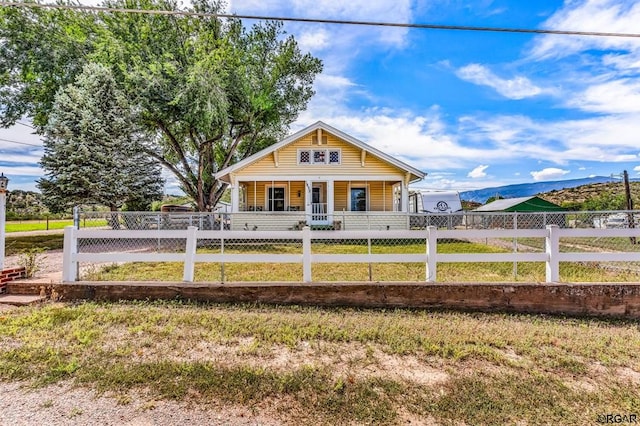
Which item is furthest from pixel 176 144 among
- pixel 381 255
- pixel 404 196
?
pixel 381 255

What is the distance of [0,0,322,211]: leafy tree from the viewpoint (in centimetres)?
1661

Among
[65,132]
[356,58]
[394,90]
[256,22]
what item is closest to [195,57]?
[256,22]

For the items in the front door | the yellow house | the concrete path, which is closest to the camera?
the concrete path

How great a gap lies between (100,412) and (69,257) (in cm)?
411

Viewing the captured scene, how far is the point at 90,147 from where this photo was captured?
15281mm

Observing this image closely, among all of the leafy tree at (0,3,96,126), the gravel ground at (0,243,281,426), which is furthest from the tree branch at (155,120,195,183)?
the gravel ground at (0,243,281,426)

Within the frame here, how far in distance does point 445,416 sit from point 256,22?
928 inches

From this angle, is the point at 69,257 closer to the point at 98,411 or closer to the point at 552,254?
the point at 98,411

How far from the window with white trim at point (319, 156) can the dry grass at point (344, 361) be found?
41.4 ft

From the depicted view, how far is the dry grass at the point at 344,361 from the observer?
8.80ft

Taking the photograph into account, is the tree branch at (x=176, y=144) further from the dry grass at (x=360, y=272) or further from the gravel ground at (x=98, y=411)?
the gravel ground at (x=98, y=411)

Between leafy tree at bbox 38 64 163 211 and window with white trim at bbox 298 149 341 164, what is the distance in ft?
28.1

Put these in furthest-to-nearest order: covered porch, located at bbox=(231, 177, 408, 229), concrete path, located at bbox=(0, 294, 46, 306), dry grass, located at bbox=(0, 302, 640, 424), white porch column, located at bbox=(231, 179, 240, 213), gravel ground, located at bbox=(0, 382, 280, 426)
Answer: covered porch, located at bbox=(231, 177, 408, 229)
white porch column, located at bbox=(231, 179, 240, 213)
concrete path, located at bbox=(0, 294, 46, 306)
dry grass, located at bbox=(0, 302, 640, 424)
gravel ground, located at bbox=(0, 382, 280, 426)

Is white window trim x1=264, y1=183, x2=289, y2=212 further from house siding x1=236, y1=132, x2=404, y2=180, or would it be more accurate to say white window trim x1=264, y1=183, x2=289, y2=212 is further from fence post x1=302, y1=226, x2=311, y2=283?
fence post x1=302, y1=226, x2=311, y2=283
